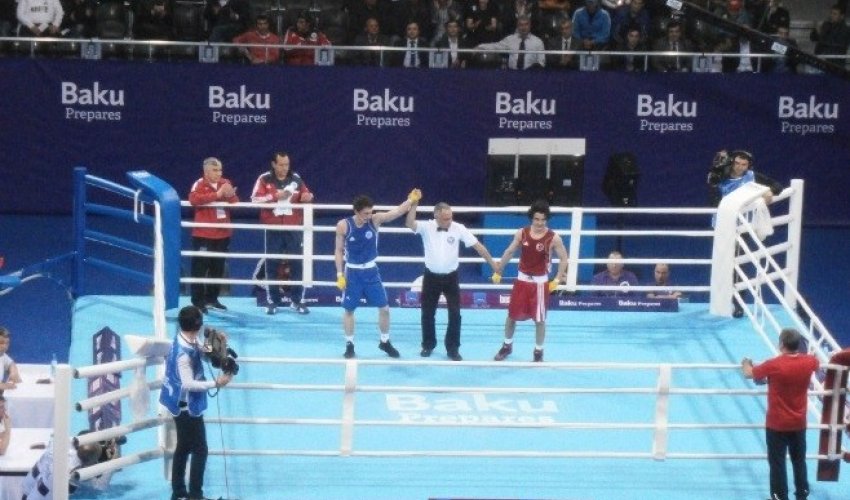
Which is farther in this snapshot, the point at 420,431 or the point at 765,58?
the point at 765,58

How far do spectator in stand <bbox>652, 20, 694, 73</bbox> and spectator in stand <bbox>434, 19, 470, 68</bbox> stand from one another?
272cm

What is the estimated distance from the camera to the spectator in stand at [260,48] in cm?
2089

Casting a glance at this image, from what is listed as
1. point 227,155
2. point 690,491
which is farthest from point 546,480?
point 227,155

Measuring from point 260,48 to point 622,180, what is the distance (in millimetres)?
5306

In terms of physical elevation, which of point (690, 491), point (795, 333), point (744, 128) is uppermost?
point (744, 128)

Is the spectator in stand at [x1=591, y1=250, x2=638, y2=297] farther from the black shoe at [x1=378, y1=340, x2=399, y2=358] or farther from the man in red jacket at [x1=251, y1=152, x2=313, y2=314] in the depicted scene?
the man in red jacket at [x1=251, y1=152, x2=313, y2=314]

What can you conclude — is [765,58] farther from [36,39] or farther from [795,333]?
[795,333]

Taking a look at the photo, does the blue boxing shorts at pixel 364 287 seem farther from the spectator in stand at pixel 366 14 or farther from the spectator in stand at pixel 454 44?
the spectator in stand at pixel 366 14

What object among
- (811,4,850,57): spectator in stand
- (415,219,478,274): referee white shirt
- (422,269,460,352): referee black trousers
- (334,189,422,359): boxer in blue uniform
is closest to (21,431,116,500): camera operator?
(334,189,422,359): boxer in blue uniform

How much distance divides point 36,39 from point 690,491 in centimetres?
1219

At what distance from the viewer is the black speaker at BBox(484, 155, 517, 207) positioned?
2055 cm

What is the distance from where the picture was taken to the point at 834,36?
72.4 ft

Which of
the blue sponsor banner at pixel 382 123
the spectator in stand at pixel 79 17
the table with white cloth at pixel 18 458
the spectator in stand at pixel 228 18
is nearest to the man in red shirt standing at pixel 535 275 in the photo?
the table with white cloth at pixel 18 458

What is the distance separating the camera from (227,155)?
2139cm
